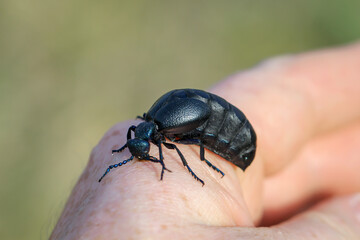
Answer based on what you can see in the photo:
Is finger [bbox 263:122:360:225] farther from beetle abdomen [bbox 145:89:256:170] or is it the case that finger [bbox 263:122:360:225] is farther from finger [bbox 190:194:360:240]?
beetle abdomen [bbox 145:89:256:170]

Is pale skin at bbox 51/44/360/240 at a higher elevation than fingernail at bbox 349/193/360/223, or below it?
higher

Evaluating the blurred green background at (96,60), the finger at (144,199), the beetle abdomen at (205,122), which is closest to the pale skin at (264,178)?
the finger at (144,199)

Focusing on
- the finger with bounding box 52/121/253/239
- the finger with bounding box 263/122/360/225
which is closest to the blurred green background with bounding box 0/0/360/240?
the finger with bounding box 263/122/360/225

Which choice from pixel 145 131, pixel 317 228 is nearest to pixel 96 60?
pixel 145 131

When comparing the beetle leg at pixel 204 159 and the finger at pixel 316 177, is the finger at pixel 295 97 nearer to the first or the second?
the finger at pixel 316 177

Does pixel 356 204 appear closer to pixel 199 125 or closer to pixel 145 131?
pixel 199 125

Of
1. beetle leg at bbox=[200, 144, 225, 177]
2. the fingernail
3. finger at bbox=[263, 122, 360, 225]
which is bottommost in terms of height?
finger at bbox=[263, 122, 360, 225]
